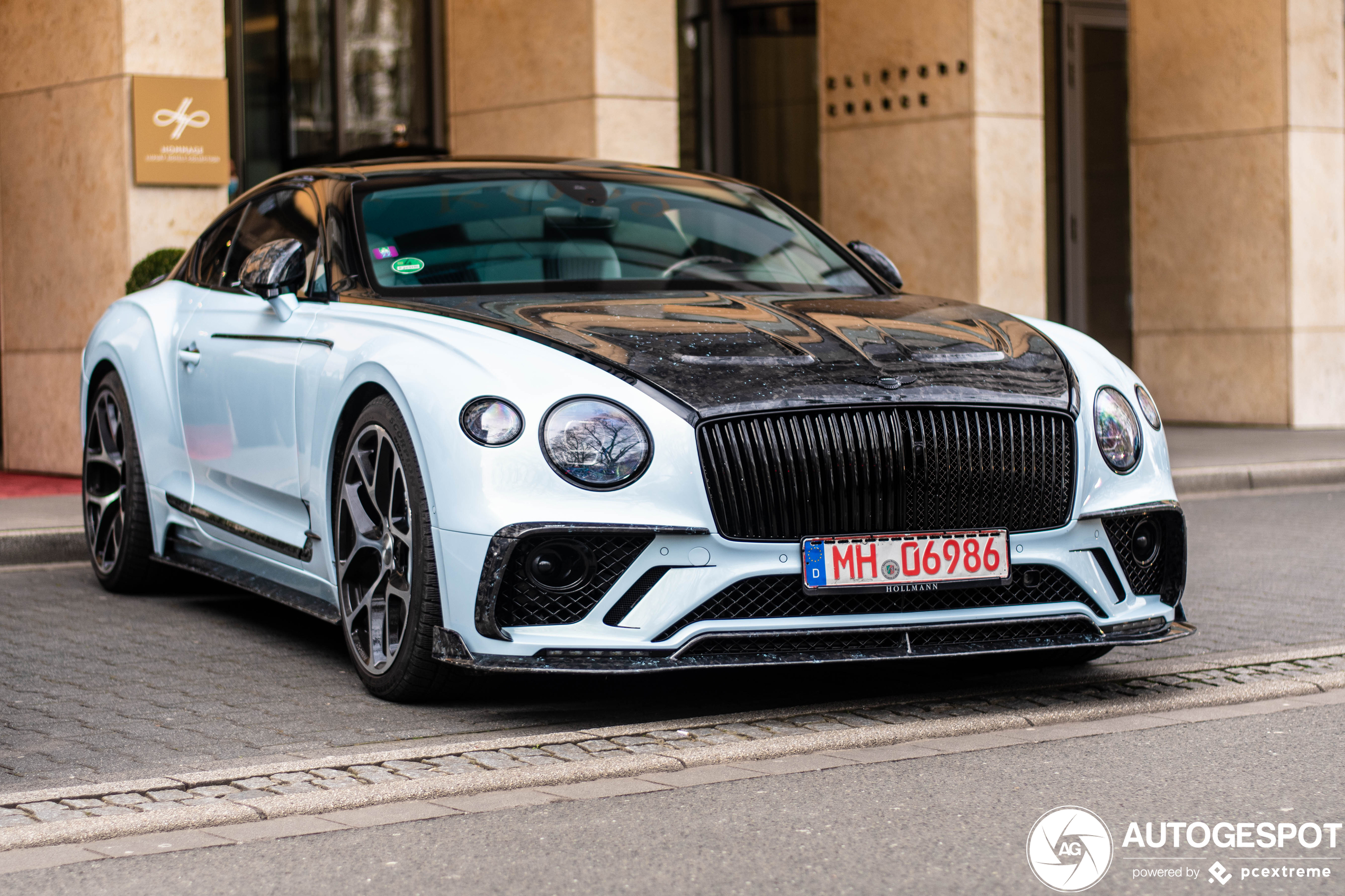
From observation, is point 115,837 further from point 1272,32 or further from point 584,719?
point 1272,32

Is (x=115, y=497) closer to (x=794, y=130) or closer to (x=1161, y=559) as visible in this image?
(x=1161, y=559)

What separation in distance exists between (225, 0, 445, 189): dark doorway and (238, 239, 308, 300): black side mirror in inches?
385

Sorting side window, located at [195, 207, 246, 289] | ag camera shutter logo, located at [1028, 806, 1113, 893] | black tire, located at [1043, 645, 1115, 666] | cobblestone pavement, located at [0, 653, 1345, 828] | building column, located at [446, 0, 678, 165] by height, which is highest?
building column, located at [446, 0, 678, 165]

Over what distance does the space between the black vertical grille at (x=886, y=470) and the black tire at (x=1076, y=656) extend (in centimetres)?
57

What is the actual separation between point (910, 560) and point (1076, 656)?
1.12 metres

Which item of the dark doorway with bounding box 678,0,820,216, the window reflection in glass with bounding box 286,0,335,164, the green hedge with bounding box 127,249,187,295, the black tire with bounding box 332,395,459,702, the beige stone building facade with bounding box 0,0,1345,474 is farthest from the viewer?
the dark doorway with bounding box 678,0,820,216

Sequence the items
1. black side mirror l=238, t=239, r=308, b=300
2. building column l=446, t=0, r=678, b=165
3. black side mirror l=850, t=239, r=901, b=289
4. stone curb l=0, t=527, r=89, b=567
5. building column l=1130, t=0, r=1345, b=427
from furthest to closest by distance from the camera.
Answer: building column l=1130, t=0, r=1345, b=427
building column l=446, t=0, r=678, b=165
stone curb l=0, t=527, r=89, b=567
black side mirror l=850, t=239, r=901, b=289
black side mirror l=238, t=239, r=308, b=300

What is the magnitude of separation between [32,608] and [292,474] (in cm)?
188

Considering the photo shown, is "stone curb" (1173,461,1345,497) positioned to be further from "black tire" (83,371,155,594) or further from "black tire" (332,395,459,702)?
"black tire" (332,395,459,702)

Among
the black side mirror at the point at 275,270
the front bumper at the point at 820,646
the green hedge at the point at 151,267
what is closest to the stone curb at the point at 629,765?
the front bumper at the point at 820,646

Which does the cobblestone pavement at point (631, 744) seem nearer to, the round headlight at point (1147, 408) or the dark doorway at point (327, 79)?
the round headlight at point (1147, 408)

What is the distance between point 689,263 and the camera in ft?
19.7

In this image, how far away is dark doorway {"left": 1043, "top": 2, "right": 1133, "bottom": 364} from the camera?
19.4 metres

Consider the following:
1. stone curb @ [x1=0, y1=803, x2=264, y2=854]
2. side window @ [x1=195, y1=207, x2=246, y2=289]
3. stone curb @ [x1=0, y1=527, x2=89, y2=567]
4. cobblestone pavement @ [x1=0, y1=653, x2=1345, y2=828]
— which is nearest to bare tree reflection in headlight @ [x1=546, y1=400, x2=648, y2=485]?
cobblestone pavement @ [x1=0, y1=653, x2=1345, y2=828]
